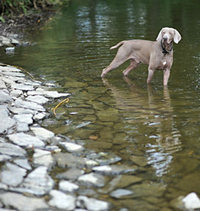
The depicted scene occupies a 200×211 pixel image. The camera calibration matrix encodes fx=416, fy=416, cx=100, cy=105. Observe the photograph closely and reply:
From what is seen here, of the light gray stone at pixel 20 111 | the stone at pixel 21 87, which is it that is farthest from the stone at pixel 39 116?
the stone at pixel 21 87

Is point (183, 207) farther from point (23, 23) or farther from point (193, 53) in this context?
point (23, 23)

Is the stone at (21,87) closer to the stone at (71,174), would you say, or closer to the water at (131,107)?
the water at (131,107)

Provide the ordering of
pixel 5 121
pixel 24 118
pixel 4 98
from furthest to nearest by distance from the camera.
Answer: pixel 4 98
pixel 24 118
pixel 5 121

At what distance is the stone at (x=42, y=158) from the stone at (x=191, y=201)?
150cm

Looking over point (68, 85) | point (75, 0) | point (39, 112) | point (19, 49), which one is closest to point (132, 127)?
point (39, 112)

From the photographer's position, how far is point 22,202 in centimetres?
366

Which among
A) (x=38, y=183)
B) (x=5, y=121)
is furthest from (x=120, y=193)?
(x=5, y=121)

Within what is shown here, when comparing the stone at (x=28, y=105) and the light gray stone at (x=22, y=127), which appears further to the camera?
the stone at (x=28, y=105)

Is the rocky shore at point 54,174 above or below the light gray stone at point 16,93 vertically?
above

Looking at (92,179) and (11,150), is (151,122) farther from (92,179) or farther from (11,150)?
(11,150)

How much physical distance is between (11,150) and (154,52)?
3775mm

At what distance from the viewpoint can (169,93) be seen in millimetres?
7270

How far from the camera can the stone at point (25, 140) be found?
496 cm

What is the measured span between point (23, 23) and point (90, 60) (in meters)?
7.71
